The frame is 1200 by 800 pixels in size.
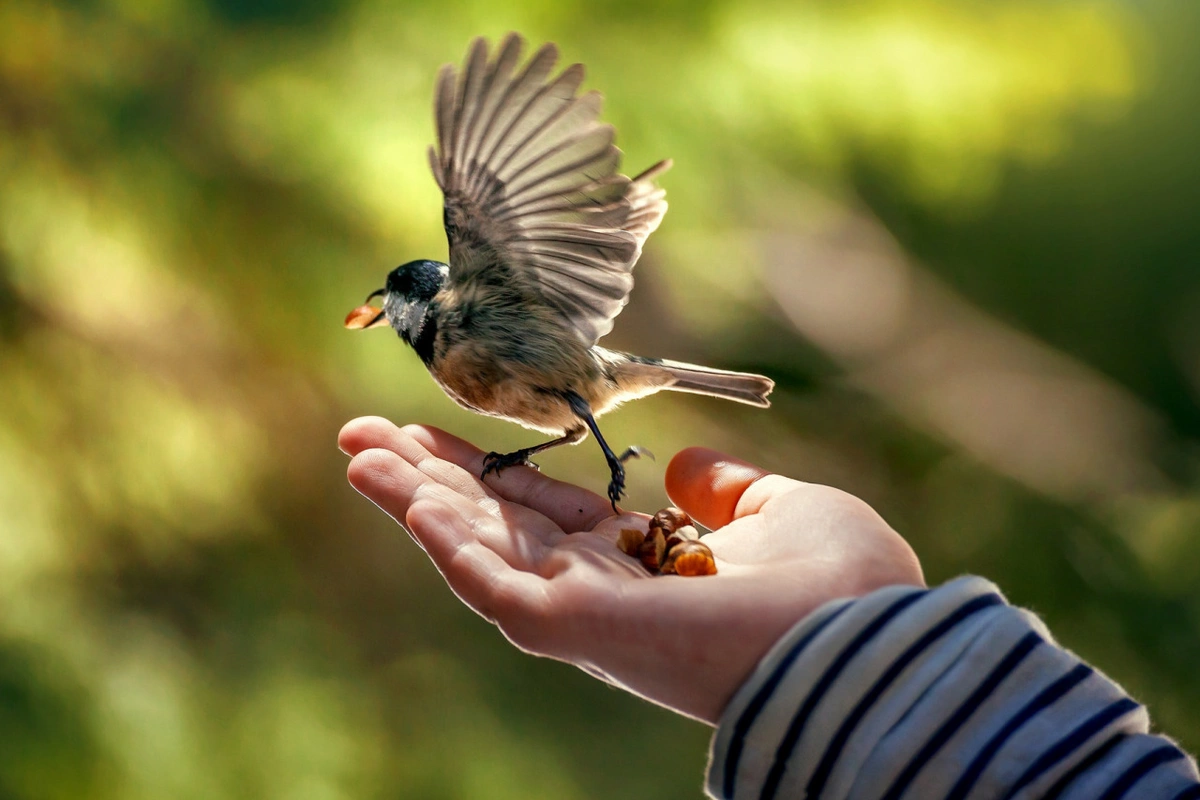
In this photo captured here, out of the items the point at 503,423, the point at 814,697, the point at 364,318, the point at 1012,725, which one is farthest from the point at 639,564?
the point at 503,423

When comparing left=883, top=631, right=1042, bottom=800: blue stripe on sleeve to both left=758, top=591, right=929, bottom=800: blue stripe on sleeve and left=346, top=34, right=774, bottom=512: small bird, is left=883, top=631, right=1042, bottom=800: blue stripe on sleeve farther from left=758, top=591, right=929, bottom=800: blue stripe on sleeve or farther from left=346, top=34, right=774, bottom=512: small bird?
left=346, top=34, right=774, bottom=512: small bird

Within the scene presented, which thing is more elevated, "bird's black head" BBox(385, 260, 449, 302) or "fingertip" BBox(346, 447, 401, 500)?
"bird's black head" BBox(385, 260, 449, 302)

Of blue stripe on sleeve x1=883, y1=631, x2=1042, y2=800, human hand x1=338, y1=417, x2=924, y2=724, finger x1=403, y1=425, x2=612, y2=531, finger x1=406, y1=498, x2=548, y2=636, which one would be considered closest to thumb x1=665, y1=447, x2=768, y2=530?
human hand x1=338, y1=417, x2=924, y2=724

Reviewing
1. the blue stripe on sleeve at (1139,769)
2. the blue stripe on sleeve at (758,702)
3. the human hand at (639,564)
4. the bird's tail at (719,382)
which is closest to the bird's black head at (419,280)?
the human hand at (639,564)

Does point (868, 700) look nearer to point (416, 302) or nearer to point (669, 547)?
point (669, 547)

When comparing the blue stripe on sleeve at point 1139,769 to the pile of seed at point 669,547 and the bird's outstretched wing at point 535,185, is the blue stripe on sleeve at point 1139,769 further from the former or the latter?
the bird's outstretched wing at point 535,185

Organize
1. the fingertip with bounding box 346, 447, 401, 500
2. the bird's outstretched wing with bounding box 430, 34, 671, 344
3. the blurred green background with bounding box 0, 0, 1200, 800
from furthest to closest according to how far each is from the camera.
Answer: the blurred green background with bounding box 0, 0, 1200, 800, the fingertip with bounding box 346, 447, 401, 500, the bird's outstretched wing with bounding box 430, 34, 671, 344
